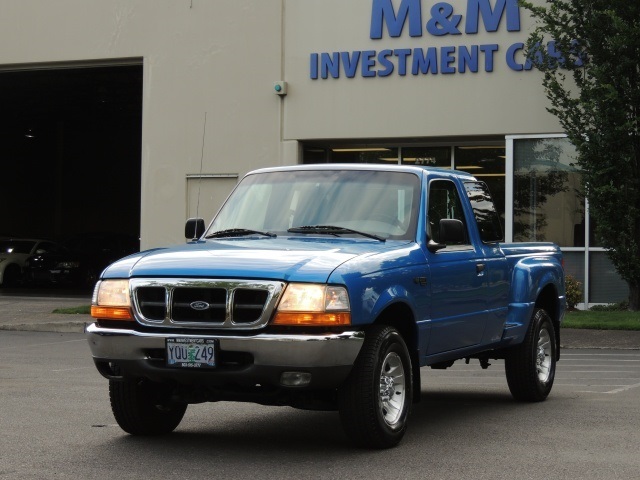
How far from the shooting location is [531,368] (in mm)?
10656

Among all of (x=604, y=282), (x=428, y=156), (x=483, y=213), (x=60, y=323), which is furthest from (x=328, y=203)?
(x=428, y=156)

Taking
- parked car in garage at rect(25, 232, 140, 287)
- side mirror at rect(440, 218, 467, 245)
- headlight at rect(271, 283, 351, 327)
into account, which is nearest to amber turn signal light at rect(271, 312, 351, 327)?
headlight at rect(271, 283, 351, 327)

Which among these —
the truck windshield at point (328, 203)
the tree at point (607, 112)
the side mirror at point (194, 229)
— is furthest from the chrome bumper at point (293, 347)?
the tree at point (607, 112)

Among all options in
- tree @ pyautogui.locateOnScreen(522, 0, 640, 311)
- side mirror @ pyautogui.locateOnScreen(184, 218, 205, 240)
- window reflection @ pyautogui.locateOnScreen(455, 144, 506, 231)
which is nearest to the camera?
side mirror @ pyautogui.locateOnScreen(184, 218, 205, 240)

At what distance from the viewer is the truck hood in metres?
7.63

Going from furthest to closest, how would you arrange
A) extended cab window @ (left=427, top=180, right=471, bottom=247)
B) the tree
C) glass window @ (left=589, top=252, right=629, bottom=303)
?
glass window @ (left=589, top=252, right=629, bottom=303) → the tree → extended cab window @ (left=427, top=180, right=471, bottom=247)

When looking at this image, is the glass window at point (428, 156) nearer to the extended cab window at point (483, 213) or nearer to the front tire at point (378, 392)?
the extended cab window at point (483, 213)

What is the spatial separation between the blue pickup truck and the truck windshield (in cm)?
1

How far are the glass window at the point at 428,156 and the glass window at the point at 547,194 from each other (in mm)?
1870

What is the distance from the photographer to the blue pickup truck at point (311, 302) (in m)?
7.53

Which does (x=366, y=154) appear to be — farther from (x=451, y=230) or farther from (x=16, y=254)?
(x=451, y=230)

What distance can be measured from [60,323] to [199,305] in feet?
43.7

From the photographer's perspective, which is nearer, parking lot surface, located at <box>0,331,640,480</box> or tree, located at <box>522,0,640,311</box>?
parking lot surface, located at <box>0,331,640,480</box>

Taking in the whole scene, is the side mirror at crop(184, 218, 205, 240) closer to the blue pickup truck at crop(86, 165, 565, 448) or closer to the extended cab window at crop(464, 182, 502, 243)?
the blue pickup truck at crop(86, 165, 565, 448)
